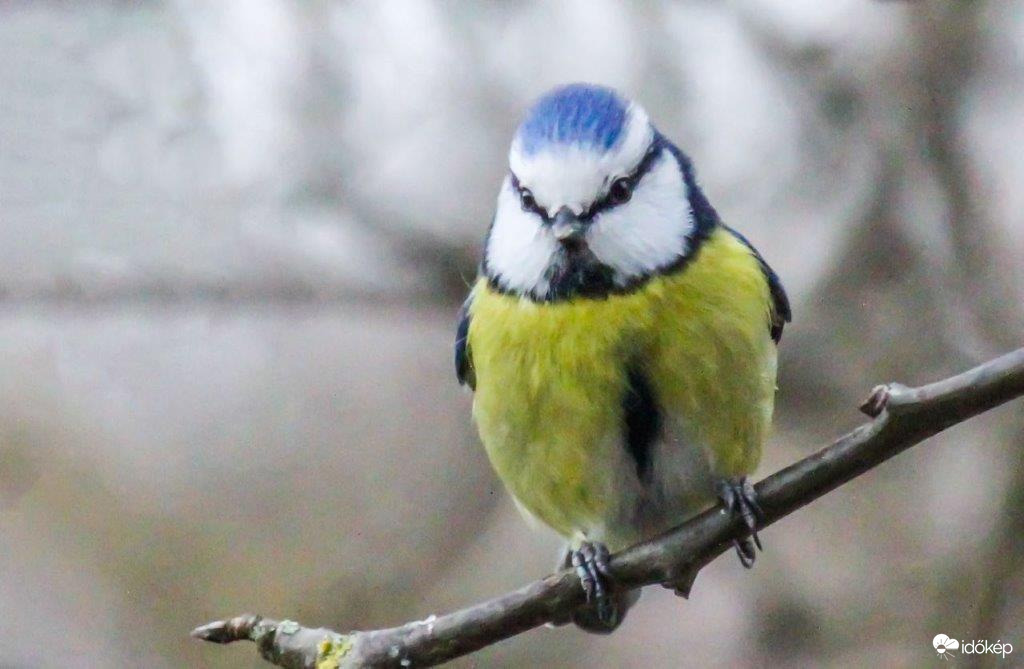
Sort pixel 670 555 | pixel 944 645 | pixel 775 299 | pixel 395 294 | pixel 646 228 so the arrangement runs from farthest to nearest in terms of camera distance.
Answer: pixel 395 294, pixel 944 645, pixel 775 299, pixel 646 228, pixel 670 555

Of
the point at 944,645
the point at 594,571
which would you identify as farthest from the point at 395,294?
the point at 944,645

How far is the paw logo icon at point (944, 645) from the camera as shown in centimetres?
121

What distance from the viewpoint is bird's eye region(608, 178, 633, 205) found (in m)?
0.87

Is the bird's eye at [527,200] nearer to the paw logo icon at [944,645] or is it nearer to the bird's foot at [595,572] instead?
the bird's foot at [595,572]

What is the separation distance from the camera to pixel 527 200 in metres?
0.88

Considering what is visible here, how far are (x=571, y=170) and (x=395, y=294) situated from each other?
56 cm

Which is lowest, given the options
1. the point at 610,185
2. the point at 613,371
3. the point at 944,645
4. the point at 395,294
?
the point at 944,645

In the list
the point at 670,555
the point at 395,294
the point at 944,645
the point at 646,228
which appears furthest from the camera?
the point at 395,294

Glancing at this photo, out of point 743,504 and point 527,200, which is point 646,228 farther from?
point 743,504

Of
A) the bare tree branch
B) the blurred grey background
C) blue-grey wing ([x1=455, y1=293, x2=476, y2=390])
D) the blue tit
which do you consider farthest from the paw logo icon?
blue-grey wing ([x1=455, y1=293, x2=476, y2=390])

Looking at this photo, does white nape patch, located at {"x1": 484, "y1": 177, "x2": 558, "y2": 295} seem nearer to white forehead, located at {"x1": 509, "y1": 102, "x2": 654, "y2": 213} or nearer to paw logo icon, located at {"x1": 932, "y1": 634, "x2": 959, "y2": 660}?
white forehead, located at {"x1": 509, "y1": 102, "x2": 654, "y2": 213}

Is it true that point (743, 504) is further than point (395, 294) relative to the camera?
No

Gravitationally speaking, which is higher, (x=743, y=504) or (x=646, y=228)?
(x=646, y=228)

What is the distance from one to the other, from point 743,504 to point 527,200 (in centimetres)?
30
